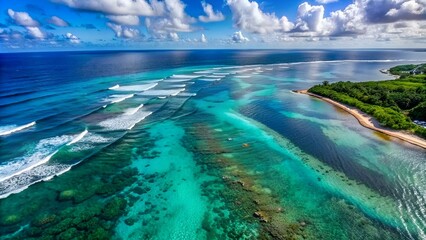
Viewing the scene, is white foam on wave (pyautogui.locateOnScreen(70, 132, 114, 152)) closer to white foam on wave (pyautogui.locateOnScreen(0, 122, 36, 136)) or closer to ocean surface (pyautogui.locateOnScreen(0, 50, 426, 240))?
ocean surface (pyautogui.locateOnScreen(0, 50, 426, 240))

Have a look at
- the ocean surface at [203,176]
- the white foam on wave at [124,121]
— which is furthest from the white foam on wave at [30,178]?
the white foam on wave at [124,121]

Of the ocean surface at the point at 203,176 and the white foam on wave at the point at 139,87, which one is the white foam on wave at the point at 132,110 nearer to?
the ocean surface at the point at 203,176

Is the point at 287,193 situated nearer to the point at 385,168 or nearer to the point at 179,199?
the point at 179,199

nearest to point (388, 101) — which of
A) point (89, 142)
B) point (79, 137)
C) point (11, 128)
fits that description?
point (89, 142)

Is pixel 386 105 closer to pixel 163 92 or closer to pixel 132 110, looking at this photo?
pixel 132 110

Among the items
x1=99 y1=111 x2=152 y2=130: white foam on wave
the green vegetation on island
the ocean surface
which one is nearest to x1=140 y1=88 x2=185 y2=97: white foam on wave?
the ocean surface

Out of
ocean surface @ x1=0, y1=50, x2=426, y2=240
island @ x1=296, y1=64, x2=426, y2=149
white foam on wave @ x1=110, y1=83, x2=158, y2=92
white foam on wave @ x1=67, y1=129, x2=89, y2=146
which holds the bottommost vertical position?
island @ x1=296, y1=64, x2=426, y2=149

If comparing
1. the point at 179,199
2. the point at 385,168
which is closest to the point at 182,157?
the point at 179,199
